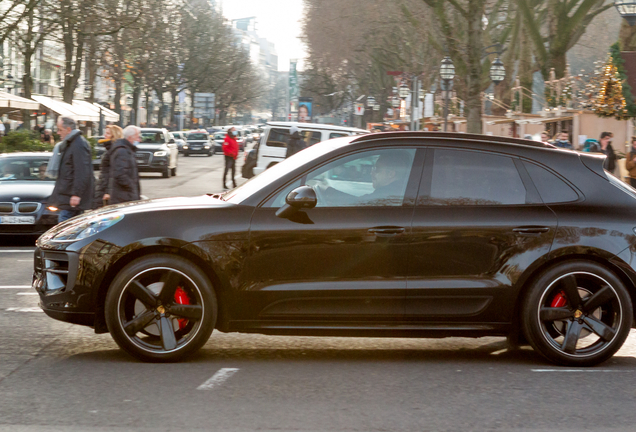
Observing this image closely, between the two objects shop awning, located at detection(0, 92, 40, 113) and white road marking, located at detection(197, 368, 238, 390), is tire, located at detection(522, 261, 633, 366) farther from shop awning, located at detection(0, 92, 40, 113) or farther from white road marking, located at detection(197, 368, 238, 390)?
shop awning, located at detection(0, 92, 40, 113)

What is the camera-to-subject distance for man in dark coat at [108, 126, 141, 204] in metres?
10.2

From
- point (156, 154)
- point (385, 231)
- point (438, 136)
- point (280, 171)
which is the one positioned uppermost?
point (438, 136)

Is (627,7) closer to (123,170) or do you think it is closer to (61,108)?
(123,170)

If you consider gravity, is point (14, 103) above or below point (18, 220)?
above

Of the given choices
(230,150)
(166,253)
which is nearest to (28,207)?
(166,253)

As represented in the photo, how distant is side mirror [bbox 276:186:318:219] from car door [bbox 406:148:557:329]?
2.31 feet

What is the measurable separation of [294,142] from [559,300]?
50.2 ft

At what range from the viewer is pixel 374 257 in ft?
18.7

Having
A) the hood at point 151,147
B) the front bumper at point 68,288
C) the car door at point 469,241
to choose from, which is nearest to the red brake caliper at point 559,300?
the car door at point 469,241

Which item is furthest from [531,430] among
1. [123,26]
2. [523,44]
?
[523,44]

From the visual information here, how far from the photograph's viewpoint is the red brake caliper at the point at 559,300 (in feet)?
19.3

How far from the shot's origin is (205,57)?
7544 cm

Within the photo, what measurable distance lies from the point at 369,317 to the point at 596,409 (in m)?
1.54

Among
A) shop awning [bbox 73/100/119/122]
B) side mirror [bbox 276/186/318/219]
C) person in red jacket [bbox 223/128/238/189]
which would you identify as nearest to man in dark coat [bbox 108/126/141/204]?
side mirror [bbox 276/186/318/219]
